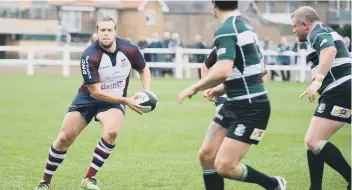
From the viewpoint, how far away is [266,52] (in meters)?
37.2

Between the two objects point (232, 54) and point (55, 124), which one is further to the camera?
point (55, 124)

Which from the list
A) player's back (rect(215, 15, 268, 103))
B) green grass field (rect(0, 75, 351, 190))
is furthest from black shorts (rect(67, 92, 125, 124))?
player's back (rect(215, 15, 268, 103))

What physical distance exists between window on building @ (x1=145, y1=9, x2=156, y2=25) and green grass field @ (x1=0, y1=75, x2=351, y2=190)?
48.4 meters

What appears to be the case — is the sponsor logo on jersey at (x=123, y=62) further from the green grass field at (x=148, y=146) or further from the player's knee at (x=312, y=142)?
the player's knee at (x=312, y=142)

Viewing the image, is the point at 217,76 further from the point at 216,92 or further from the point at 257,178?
the point at 257,178

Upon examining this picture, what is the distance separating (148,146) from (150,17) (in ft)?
201

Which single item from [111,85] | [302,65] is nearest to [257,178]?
[111,85]

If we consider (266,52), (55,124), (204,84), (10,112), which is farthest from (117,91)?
(266,52)

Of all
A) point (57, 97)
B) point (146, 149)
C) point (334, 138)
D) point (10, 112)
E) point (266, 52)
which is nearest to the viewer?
point (146, 149)

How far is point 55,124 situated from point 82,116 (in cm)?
851

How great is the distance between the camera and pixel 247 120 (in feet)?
27.1

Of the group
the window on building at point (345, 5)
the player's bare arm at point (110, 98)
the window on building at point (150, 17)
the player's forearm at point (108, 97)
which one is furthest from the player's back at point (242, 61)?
the window on building at point (150, 17)

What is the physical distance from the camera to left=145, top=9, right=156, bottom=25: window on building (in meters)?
75.3

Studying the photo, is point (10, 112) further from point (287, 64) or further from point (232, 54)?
point (287, 64)
